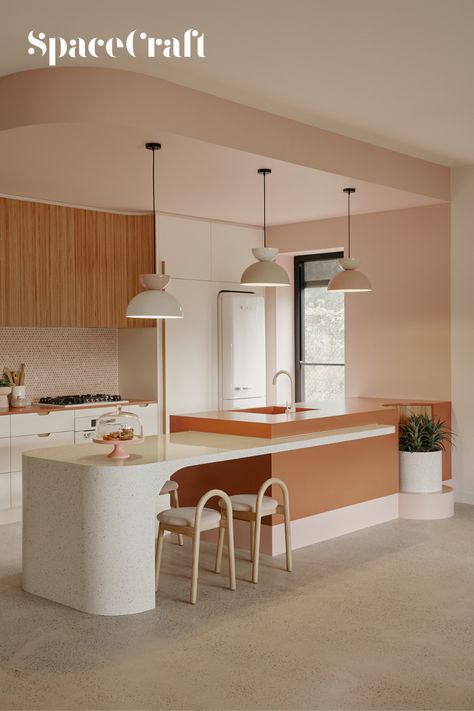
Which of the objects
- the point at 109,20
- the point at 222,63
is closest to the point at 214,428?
the point at 222,63

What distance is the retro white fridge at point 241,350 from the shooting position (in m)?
7.77

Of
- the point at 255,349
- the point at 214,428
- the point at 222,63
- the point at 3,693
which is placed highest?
the point at 222,63

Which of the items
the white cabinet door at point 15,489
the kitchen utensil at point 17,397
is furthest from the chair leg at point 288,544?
the kitchen utensil at point 17,397

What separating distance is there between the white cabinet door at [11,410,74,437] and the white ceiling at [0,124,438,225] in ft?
5.66

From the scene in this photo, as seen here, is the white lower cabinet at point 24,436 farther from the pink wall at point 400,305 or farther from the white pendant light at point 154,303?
the pink wall at point 400,305

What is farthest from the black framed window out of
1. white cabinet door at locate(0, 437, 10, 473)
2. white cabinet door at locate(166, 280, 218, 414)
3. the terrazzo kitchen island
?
the terrazzo kitchen island

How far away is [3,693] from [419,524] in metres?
3.69

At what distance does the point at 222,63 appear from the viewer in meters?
4.28

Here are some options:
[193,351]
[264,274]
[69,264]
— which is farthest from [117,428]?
[193,351]

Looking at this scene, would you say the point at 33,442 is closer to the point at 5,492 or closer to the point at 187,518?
the point at 5,492

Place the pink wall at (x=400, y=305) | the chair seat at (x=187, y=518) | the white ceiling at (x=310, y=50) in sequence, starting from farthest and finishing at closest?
the pink wall at (x=400, y=305) → the chair seat at (x=187, y=518) → the white ceiling at (x=310, y=50)

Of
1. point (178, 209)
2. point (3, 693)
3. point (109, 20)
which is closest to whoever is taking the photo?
point (3, 693)

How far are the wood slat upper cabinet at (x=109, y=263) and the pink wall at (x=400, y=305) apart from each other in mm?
1814

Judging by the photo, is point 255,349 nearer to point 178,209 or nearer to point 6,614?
point 178,209
